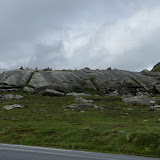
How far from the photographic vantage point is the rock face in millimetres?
85500

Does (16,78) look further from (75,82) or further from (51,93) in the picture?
(75,82)

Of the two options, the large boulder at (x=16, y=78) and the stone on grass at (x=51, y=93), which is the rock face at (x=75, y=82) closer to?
the large boulder at (x=16, y=78)

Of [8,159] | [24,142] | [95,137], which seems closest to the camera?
[8,159]

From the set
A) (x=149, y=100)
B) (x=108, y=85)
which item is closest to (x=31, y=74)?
(x=108, y=85)

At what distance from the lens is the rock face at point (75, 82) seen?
8550 centimetres

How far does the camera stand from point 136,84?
93312 millimetres

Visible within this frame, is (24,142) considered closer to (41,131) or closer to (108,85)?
(41,131)

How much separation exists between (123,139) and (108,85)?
248 feet

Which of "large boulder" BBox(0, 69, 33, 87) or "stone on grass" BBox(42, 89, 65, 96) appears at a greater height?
"large boulder" BBox(0, 69, 33, 87)

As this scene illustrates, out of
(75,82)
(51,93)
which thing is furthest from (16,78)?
(75,82)

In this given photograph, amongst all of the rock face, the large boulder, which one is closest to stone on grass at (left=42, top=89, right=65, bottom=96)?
the rock face

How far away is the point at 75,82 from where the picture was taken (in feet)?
301

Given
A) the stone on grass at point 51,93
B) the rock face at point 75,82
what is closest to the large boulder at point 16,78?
the rock face at point 75,82

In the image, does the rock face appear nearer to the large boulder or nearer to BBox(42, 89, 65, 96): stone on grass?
the large boulder
